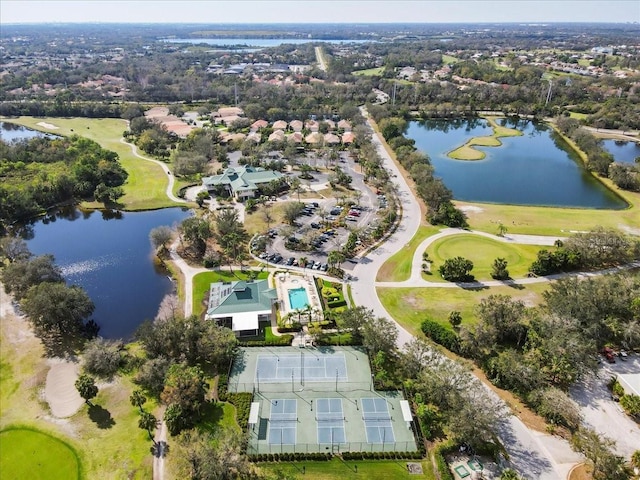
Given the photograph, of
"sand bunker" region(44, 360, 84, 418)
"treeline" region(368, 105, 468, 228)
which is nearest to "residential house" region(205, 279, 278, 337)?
"sand bunker" region(44, 360, 84, 418)

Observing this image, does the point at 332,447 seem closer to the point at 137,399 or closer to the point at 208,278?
the point at 137,399

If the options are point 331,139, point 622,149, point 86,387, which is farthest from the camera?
point 622,149

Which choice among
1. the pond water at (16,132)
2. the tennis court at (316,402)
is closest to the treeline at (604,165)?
the tennis court at (316,402)

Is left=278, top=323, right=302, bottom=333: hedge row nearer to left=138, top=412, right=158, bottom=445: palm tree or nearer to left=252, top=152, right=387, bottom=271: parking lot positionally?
left=252, top=152, right=387, bottom=271: parking lot

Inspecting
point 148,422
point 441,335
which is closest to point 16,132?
point 148,422

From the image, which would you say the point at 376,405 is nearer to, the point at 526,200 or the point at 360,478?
the point at 360,478

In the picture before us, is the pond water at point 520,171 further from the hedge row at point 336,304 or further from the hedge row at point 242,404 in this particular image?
the hedge row at point 242,404
